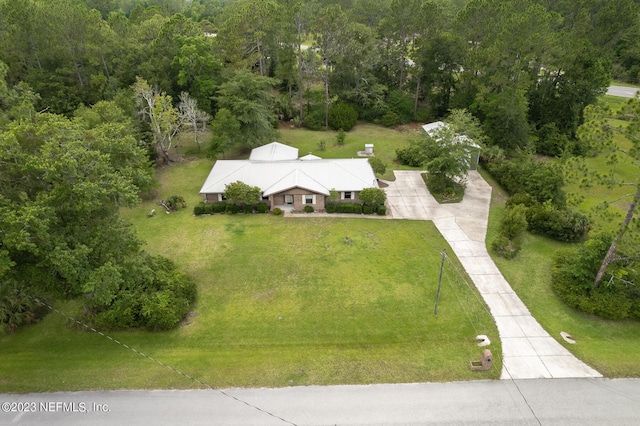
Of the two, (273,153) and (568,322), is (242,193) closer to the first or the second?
(273,153)

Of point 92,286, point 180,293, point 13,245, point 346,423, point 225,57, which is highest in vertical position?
point 225,57

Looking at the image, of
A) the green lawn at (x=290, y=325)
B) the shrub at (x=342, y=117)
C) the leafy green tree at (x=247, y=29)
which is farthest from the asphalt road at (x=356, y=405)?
the leafy green tree at (x=247, y=29)

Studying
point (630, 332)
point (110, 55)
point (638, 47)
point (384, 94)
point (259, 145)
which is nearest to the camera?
point (630, 332)

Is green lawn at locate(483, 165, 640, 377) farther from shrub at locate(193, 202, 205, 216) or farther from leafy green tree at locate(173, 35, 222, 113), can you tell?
leafy green tree at locate(173, 35, 222, 113)

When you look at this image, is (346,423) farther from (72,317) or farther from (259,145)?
(259,145)

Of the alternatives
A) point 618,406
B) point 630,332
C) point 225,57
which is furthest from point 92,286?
point 225,57

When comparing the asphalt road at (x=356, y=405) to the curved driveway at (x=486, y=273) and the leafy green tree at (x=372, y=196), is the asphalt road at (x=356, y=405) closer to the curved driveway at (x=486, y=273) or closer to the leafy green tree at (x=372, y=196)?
the curved driveway at (x=486, y=273)

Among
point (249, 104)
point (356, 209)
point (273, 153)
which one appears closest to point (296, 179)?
point (356, 209)

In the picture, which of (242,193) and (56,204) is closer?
(56,204)
